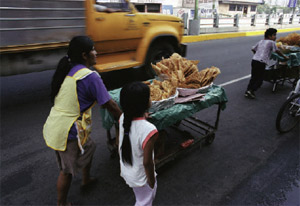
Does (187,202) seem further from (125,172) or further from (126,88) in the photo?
(126,88)

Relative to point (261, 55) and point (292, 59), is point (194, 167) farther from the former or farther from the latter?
point (292, 59)

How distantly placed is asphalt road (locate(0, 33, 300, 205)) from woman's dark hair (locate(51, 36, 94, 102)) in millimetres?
1434

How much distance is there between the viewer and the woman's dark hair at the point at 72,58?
1863 millimetres

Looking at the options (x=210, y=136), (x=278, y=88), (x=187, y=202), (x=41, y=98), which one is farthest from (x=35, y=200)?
(x=278, y=88)

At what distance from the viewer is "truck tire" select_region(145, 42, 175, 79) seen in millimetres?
6172

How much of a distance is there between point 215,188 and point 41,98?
14.6 feet

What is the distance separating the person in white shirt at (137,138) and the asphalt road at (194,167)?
0.87 m

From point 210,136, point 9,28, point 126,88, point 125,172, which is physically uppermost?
point 9,28

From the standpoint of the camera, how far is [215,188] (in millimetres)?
2666

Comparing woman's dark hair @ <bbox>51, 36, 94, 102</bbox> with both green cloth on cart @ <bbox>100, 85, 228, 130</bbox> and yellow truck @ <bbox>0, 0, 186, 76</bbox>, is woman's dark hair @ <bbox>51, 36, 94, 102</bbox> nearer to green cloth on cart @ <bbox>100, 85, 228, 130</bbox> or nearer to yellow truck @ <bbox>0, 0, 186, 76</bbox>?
green cloth on cart @ <bbox>100, 85, 228, 130</bbox>

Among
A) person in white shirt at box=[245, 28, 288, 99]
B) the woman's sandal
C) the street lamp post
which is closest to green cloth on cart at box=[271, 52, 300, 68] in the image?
person in white shirt at box=[245, 28, 288, 99]

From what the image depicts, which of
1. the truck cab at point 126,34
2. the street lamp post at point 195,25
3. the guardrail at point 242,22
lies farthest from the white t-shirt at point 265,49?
the guardrail at point 242,22

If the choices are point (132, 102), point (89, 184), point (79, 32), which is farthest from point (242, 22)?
point (132, 102)

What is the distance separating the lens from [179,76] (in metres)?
2.89
